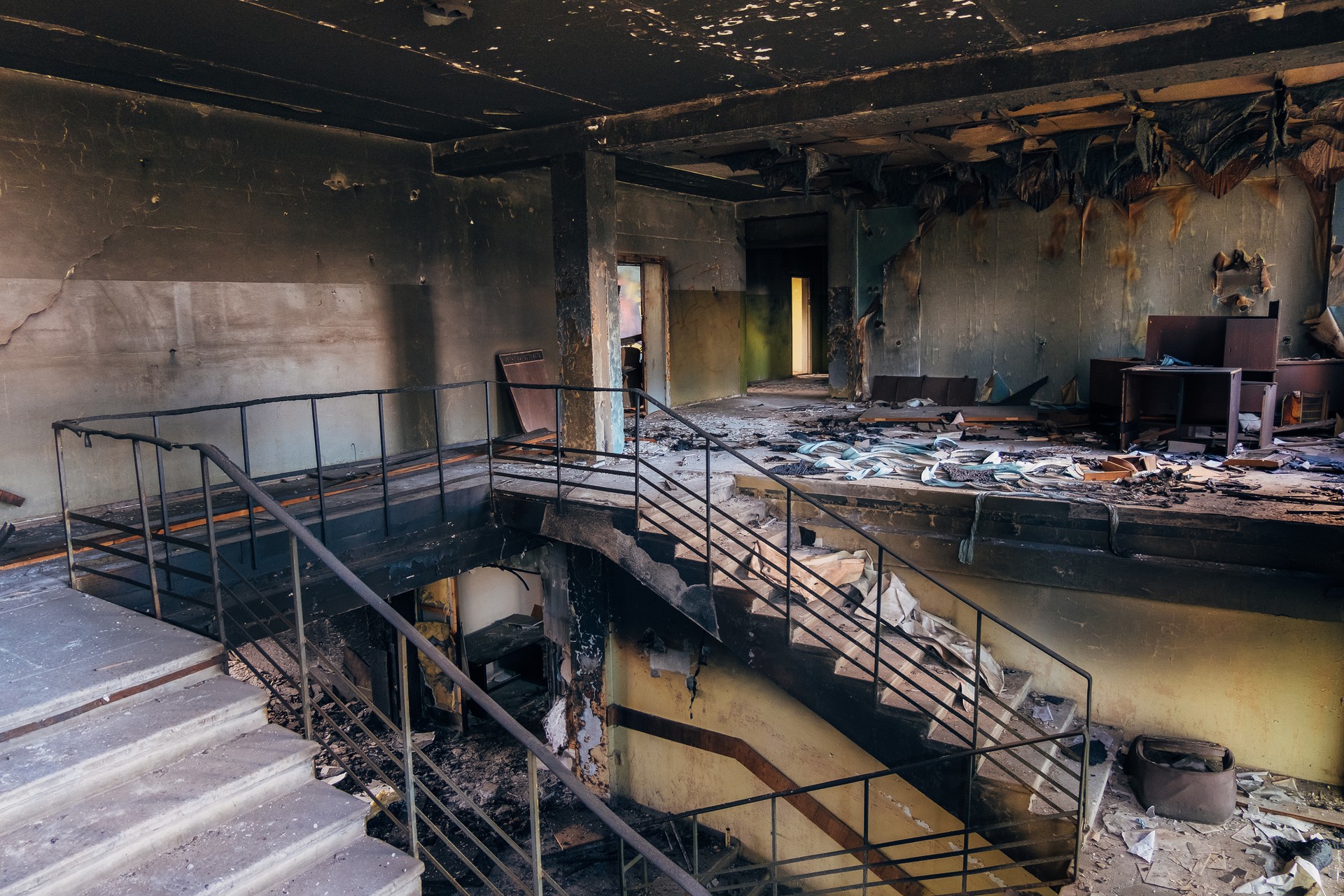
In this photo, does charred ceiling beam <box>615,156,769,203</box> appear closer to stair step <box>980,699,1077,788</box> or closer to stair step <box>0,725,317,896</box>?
stair step <box>980,699,1077,788</box>

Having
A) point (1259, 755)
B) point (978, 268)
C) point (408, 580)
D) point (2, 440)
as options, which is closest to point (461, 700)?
point (408, 580)

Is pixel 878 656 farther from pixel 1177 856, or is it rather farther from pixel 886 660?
pixel 1177 856

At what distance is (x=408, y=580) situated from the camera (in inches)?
248

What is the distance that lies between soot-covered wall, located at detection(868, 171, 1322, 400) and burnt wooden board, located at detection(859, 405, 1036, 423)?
1068mm

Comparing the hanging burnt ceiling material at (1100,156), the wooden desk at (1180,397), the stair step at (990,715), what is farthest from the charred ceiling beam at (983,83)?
the stair step at (990,715)

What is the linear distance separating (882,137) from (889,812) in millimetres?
6169

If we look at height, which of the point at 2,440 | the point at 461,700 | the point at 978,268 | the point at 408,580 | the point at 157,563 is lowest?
the point at 461,700

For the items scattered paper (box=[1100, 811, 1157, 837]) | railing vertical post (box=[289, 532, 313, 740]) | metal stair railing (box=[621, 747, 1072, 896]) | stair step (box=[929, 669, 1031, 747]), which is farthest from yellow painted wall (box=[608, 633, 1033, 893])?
railing vertical post (box=[289, 532, 313, 740])

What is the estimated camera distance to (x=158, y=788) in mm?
2975

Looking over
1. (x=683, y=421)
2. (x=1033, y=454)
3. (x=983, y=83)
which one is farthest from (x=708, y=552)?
(x=983, y=83)

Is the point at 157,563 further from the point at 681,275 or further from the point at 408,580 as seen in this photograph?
the point at 681,275

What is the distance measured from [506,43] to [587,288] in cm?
259

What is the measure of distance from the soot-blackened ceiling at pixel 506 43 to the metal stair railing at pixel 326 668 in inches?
95.6

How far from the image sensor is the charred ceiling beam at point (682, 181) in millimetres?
9586
